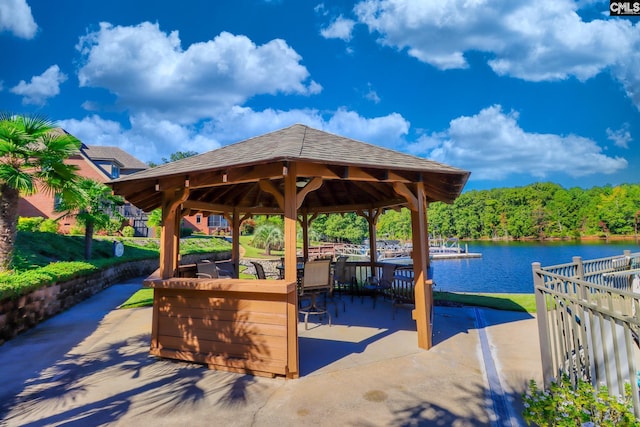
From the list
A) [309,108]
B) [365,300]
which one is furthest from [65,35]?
[365,300]

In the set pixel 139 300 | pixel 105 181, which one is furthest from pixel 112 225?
pixel 139 300

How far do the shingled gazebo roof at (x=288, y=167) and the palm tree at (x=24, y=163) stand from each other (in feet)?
6.56

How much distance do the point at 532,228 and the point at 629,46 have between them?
3906 inches

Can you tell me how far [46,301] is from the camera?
22.9ft

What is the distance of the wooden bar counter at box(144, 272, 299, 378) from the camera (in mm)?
3891

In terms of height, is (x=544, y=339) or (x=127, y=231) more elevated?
(x=127, y=231)

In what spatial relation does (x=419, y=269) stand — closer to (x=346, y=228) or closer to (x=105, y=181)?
(x=105, y=181)

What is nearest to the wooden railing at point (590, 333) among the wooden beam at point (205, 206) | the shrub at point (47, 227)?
the wooden beam at point (205, 206)

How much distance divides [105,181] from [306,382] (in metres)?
14.1

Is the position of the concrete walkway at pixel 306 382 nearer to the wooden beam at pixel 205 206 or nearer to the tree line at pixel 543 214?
the wooden beam at pixel 205 206

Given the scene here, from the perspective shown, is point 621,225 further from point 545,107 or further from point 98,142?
point 98,142

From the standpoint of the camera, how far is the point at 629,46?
344 ft

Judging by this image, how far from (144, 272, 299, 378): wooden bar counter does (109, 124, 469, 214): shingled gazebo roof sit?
4.68 ft

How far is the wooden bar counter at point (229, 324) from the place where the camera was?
3.89 meters
